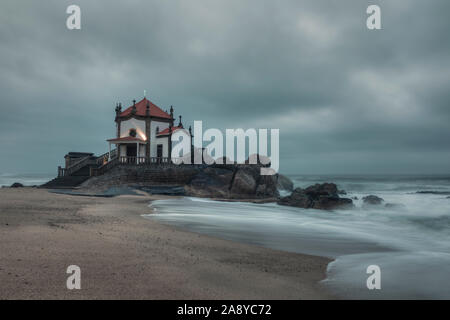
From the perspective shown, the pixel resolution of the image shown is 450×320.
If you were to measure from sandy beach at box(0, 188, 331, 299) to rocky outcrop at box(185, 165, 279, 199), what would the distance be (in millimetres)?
19134

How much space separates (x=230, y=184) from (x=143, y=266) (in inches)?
906

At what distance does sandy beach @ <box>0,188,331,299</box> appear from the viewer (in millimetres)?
3418

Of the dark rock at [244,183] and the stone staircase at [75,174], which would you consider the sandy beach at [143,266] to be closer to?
the dark rock at [244,183]

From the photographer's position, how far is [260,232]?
29.5 ft

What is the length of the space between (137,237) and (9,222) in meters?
3.80

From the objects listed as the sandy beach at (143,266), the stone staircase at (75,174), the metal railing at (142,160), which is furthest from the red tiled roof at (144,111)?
the sandy beach at (143,266)

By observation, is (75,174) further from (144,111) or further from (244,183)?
(244,183)

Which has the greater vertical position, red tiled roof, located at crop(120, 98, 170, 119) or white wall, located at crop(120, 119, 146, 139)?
red tiled roof, located at crop(120, 98, 170, 119)

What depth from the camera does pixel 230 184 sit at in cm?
2725

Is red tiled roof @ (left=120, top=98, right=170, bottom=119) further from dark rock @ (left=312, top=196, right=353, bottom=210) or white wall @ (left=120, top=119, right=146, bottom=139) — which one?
dark rock @ (left=312, top=196, right=353, bottom=210)

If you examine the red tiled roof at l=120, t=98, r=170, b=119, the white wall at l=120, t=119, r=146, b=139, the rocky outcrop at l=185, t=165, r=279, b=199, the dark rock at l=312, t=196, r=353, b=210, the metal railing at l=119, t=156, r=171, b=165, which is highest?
the red tiled roof at l=120, t=98, r=170, b=119

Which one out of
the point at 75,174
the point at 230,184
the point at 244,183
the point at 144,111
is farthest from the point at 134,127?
the point at 244,183

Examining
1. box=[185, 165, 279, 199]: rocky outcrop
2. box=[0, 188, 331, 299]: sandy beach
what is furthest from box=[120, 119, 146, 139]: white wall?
box=[0, 188, 331, 299]: sandy beach

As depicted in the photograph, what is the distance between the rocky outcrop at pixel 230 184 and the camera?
26.2 m
